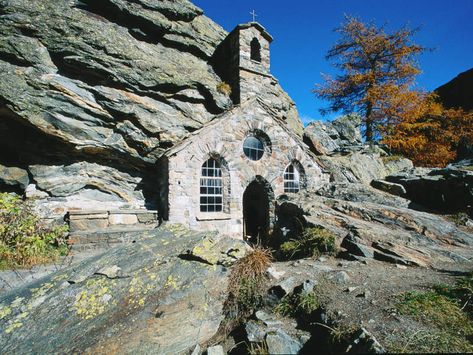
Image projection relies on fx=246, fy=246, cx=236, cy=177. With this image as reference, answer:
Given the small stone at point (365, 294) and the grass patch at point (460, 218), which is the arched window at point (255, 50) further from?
the small stone at point (365, 294)

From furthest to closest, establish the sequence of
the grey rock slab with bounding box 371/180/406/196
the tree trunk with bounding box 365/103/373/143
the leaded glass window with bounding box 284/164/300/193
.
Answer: the tree trunk with bounding box 365/103/373/143, the leaded glass window with bounding box 284/164/300/193, the grey rock slab with bounding box 371/180/406/196

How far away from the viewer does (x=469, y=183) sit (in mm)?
9391

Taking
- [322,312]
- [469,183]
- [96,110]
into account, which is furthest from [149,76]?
[469,183]

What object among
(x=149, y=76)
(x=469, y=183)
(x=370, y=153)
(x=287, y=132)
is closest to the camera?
(x=469, y=183)

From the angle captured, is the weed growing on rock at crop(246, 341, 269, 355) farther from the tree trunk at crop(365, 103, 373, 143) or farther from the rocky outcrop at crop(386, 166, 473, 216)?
the tree trunk at crop(365, 103, 373, 143)

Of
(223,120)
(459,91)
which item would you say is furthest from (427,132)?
(223,120)

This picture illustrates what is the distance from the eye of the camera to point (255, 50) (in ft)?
54.9

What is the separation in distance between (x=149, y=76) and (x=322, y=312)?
40.7ft

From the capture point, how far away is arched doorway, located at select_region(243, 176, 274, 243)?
12.4m

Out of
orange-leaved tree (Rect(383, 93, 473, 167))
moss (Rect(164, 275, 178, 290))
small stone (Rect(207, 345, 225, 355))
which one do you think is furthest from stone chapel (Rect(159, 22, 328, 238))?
orange-leaved tree (Rect(383, 93, 473, 167))

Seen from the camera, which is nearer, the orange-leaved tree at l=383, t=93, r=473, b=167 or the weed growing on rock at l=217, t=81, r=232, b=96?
the weed growing on rock at l=217, t=81, r=232, b=96

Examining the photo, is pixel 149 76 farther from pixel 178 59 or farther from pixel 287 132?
pixel 287 132

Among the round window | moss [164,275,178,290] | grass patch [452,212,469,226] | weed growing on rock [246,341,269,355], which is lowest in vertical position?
weed growing on rock [246,341,269,355]

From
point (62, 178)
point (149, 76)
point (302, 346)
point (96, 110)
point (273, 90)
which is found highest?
point (273, 90)
